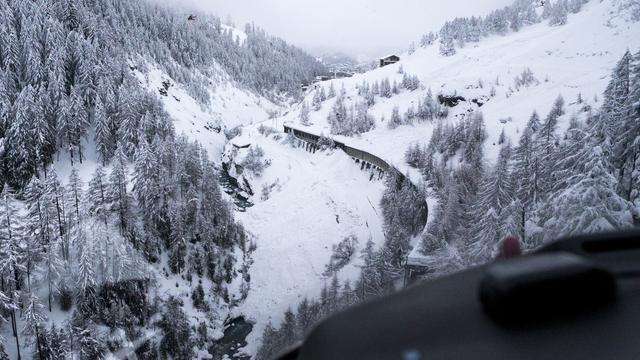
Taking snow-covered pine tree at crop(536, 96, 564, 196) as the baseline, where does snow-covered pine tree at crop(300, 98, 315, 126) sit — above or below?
above

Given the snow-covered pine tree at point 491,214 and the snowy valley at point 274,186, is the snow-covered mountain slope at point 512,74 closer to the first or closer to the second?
the snowy valley at point 274,186

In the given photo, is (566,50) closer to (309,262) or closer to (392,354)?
(309,262)

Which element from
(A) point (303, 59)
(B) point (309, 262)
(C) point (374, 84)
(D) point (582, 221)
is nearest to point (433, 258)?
(D) point (582, 221)

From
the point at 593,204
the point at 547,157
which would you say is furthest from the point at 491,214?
the point at 593,204

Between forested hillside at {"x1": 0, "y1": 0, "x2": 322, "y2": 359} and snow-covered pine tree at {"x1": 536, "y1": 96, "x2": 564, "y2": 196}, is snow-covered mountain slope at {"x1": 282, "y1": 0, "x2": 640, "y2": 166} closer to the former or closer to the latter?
snow-covered pine tree at {"x1": 536, "y1": 96, "x2": 564, "y2": 196}

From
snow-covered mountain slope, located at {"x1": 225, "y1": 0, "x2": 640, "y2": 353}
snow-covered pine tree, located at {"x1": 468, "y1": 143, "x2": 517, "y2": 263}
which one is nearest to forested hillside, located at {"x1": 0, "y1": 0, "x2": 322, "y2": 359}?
snow-covered mountain slope, located at {"x1": 225, "y1": 0, "x2": 640, "y2": 353}

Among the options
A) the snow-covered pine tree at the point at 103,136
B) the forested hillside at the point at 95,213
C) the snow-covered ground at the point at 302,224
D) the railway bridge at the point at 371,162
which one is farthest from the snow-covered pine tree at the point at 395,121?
the snow-covered pine tree at the point at 103,136
